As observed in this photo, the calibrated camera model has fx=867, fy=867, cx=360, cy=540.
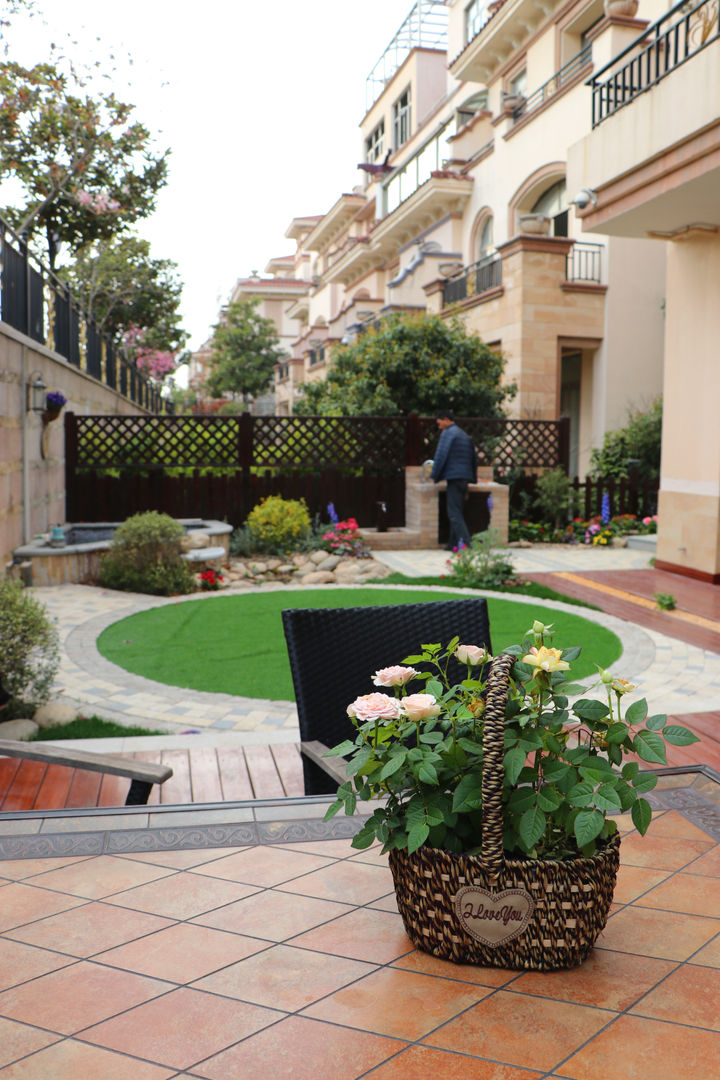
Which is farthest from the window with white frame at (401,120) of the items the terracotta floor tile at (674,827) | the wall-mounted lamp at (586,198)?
the terracotta floor tile at (674,827)

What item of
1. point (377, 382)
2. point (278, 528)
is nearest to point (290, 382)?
point (377, 382)

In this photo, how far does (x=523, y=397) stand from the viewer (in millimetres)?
15555

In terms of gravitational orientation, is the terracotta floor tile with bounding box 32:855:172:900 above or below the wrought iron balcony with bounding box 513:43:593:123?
below

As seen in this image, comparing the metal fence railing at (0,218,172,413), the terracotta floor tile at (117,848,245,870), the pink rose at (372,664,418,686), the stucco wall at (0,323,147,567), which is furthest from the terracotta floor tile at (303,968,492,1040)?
the metal fence railing at (0,218,172,413)

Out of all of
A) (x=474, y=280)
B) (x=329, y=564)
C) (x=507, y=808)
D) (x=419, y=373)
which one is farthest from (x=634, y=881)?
(x=474, y=280)

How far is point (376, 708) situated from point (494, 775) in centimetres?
26

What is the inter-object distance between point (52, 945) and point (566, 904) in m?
1.01

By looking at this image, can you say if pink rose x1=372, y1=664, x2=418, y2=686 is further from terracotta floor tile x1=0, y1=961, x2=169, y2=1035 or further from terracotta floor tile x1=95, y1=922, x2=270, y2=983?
terracotta floor tile x1=0, y1=961, x2=169, y2=1035

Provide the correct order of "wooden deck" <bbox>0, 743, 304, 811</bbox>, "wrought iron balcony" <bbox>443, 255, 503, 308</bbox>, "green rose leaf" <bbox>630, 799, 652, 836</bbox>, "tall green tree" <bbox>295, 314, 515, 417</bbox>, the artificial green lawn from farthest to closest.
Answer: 1. "wrought iron balcony" <bbox>443, 255, 503, 308</bbox>
2. "tall green tree" <bbox>295, 314, 515, 417</bbox>
3. the artificial green lawn
4. "wooden deck" <bbox>0, 743, 304, 811</bbox>
5. "green rose leaf" <bbox>630, 799, 652, 836</bbox>

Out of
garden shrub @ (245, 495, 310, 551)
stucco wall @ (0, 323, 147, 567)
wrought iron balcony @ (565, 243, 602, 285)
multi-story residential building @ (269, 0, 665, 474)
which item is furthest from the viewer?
wrought iron balcony @ (565, 243, 602, 285)

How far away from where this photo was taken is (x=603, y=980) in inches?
62.9

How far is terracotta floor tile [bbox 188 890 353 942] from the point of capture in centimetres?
178

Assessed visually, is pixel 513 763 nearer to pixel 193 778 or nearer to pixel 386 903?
pixel 386 903

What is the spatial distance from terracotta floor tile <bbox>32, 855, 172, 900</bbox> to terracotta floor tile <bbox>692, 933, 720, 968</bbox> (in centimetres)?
116
